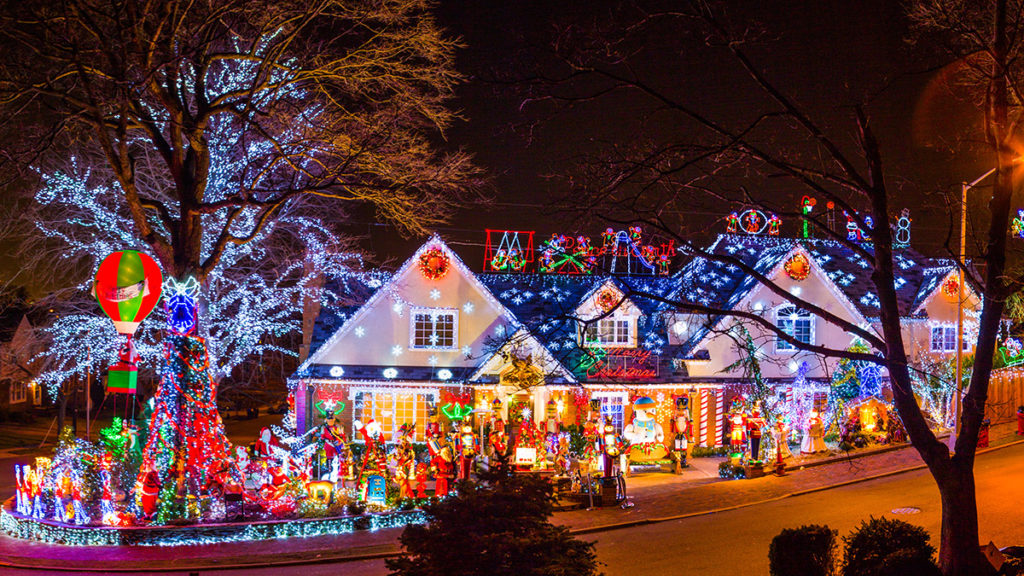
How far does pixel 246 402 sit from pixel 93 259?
1000 inches

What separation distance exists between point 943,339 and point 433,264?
1936 cm

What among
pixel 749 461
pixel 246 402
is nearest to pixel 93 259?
pixel 749 461

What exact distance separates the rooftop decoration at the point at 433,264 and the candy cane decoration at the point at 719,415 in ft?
33.2

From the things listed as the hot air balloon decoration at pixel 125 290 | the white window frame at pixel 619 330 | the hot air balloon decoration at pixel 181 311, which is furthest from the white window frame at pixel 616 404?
the hot air balloon decoration at pixel 125 290

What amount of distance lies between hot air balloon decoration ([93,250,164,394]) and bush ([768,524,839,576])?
469 inches

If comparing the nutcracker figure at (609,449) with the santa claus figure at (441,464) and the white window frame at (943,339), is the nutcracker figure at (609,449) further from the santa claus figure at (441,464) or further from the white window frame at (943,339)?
the white window frame at (943,339)

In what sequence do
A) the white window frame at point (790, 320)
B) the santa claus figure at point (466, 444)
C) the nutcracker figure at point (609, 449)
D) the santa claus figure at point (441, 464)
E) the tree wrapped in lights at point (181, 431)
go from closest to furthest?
the tree wrapped in lights at point (181, 431) < the santa claus figure at point (441, 464) < the nutcracker figure at point (609, 449) < the santa claus figure at point (466, 444) < the white window frame at point (790, 320)

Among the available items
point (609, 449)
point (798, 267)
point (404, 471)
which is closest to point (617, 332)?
point (798, 267)

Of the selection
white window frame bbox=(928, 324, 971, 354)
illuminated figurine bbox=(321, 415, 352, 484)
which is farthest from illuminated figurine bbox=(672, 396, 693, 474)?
white window frame bbox=(928, 324, 971, 354)

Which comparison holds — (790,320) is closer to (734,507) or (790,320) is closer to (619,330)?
(619,330)

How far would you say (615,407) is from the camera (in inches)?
1121

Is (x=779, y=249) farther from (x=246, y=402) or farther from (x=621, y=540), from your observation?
(x=246, y=402)

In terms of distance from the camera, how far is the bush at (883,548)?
971cm

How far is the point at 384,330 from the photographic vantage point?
28.4 metres
